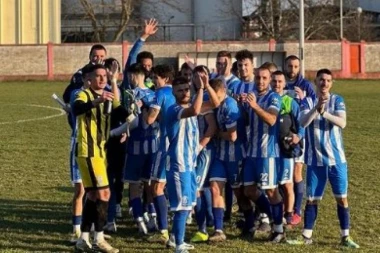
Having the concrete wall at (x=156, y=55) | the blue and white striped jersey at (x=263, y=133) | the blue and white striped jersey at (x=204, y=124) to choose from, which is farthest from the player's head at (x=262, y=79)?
the concrete wall at (x=156, y=55)

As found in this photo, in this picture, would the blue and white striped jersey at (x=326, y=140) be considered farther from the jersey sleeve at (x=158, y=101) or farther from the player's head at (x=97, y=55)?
the player's head at (x=97, y=55)

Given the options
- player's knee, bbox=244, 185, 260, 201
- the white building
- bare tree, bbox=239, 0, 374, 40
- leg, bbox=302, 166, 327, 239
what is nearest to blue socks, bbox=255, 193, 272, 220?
player's knee, bbox=244, 185, 260, 201

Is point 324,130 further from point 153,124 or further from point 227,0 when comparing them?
point 227,0

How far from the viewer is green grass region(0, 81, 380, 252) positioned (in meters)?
8.65

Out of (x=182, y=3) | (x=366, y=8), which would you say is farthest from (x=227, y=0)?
(x=366, y=8)

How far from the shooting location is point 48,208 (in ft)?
35.6

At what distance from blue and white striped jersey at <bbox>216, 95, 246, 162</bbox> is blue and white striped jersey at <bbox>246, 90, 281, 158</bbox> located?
4.5 inches

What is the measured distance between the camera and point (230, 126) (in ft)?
28.3

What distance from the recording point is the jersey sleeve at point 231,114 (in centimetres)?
859

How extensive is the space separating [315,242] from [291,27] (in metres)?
55.0

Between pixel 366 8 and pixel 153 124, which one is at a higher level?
pixel 366 8

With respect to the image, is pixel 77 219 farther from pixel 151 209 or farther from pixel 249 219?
pixel 249 219

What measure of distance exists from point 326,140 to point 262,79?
0.94m

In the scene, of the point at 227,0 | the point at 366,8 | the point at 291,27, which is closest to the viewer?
the point at 291,27
